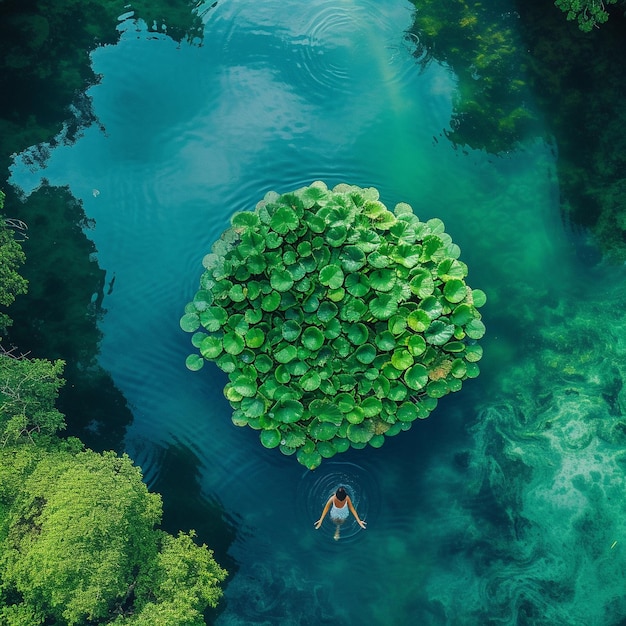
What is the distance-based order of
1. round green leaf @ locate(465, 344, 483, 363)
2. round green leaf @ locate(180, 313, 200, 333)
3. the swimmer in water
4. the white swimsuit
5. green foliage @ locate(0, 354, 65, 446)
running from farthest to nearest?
round green leaf @ locate(180, 313, 200, 333), round green leaf @ locate(465, 344, 483, 363), the white swimsuit, the swimmer in water, green foliage @ locate(0, 354, 65, 446)

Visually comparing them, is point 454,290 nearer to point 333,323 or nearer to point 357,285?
point 357,285

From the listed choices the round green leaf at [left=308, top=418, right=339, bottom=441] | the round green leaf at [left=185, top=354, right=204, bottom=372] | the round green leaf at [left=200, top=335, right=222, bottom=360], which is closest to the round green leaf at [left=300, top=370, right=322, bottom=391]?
the round green leaf at [left=308, top=418, right=339, bottom=441]

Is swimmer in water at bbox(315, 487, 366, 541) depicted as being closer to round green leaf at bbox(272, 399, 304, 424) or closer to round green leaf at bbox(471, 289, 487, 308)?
round green leaf at bbox(272, 399, 304, 424)

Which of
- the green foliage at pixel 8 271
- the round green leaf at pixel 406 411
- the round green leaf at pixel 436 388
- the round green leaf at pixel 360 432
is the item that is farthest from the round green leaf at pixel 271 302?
the green foliage at pixel 8 271

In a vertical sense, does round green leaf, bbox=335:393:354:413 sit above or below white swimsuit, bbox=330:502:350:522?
above

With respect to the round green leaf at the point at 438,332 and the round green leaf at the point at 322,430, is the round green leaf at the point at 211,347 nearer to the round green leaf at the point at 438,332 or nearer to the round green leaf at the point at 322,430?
the round green leaf at the point at 322,430

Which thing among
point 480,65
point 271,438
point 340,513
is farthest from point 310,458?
point 480,65

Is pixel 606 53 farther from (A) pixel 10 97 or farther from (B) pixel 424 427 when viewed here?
(A) pixel 10 97

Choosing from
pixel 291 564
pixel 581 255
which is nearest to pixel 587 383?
pixel 581 255
